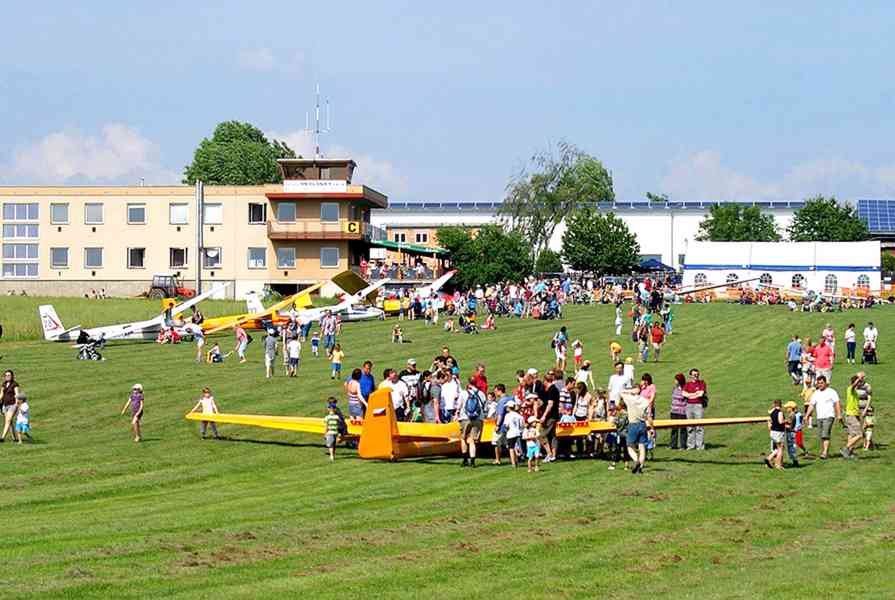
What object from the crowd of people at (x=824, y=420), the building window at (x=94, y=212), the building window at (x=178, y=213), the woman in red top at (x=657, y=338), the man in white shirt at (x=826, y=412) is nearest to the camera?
the crowd of people at (x=824, y=420)

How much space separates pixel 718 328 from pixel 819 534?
3530 cm

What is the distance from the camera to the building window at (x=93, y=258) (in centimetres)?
7725

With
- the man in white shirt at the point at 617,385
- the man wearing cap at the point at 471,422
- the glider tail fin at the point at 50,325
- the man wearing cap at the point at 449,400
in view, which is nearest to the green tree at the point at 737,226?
the glider tail fin at the point at 50,325

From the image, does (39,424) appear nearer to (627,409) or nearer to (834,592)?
(627,409)

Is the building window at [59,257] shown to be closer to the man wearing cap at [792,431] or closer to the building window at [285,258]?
the building window at [285,258]

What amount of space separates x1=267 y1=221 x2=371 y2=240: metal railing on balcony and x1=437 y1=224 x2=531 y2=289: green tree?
852 cm

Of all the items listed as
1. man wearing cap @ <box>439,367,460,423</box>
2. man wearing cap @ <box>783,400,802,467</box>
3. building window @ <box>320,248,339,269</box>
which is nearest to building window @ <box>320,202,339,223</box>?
building window @ <box>320,248,339,269</box>

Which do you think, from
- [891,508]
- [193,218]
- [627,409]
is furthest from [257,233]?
[891,508]

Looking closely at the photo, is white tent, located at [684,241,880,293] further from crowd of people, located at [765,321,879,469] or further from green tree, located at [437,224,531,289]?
crowd of people, located at [765,321,879,469]

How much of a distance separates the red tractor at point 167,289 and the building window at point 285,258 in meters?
5.69

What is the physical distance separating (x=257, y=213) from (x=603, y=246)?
94.2ft

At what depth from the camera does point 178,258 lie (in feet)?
252

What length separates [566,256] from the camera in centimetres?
9488

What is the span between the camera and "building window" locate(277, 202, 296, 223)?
7569 cm
